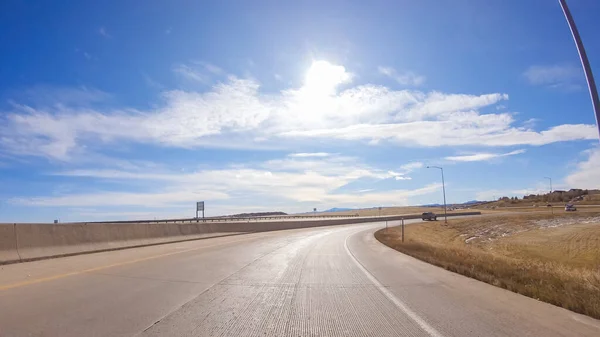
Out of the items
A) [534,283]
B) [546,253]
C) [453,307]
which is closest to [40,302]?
[453,307]

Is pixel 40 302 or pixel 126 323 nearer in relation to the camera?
pixel 126 323

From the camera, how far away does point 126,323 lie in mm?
6453

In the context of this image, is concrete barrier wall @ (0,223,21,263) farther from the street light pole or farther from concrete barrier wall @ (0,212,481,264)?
the street light pole

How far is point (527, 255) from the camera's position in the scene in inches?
1131

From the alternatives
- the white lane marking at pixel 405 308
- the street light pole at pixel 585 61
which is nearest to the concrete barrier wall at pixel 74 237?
the white lane marking at pixel 405 308

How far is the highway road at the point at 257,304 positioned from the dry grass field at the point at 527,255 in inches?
24.7

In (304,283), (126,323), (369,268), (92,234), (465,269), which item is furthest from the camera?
(92,234)

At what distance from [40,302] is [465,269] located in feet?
36.8

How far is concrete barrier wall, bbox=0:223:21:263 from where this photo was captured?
1254 centimetres

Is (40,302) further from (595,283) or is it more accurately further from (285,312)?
(595,283)

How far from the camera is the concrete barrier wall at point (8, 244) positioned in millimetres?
12539

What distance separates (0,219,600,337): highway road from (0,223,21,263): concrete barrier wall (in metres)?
0.42

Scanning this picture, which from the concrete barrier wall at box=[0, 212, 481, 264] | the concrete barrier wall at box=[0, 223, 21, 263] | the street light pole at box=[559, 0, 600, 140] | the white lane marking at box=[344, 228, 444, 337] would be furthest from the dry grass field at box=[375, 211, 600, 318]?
the concrete barrier wall at box=[0, 223, 21, 263]

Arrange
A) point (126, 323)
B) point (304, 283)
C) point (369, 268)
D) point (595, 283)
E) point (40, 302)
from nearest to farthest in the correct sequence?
point (126, 323)
point (40, 302)
point (595, 283)
point (304, 283)
point (369, 268)
